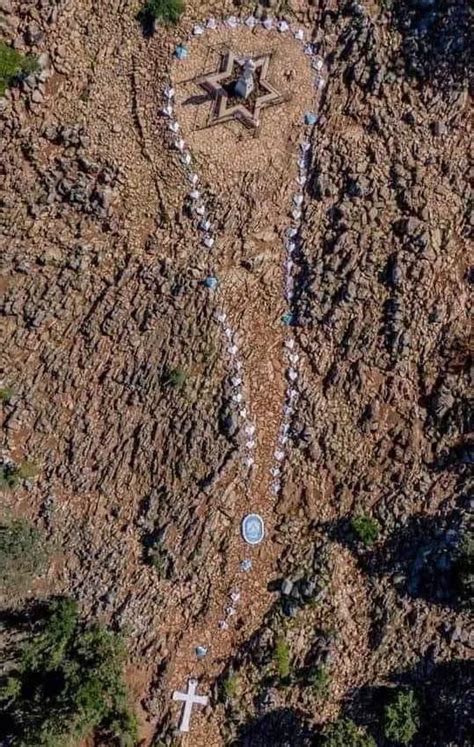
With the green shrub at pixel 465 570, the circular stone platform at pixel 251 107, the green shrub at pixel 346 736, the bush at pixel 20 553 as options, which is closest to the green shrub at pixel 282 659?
the green shrub at pixel 346 736

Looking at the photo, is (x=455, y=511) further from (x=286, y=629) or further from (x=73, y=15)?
(x=73, y=15)

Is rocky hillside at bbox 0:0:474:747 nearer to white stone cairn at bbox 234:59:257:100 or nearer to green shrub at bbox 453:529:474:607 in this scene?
green shrub at bbox 453:529:474:607

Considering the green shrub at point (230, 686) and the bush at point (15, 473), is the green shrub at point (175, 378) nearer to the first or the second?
the bush at point (15, 473)

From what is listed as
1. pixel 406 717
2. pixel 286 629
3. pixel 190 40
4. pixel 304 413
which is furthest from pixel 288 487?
pixel 190 40

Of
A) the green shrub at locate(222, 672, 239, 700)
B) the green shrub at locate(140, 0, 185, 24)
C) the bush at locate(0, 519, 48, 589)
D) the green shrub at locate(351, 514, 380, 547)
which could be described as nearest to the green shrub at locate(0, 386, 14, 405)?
the bush at locate(0, 519, 48, 589)

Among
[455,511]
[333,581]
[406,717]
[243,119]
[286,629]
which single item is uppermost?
[243,119]

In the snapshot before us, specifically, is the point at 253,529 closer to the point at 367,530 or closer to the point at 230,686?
the point at 367,530

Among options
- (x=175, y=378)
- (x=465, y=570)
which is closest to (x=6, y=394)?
(x=175, y=378)
